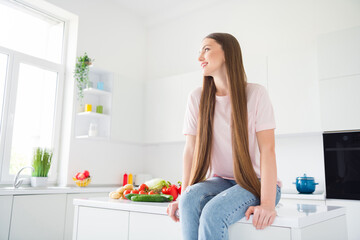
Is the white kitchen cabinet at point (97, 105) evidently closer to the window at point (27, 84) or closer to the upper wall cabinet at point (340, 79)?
the window at point (27, 84)

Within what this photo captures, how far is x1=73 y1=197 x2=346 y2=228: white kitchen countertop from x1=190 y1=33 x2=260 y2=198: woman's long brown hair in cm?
17

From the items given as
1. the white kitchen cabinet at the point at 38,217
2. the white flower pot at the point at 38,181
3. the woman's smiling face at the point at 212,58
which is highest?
the woman's smiling face at the point at 212,58

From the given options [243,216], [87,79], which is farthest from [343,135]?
[87,79]

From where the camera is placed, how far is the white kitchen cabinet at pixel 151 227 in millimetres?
1324

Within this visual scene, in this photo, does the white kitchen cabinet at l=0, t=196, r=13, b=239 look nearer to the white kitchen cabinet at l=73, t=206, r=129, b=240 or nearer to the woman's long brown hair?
the white kitchen cabinet at l=73, t=206, r=129, b=240

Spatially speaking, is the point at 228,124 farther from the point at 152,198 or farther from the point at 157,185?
the point at 157,185

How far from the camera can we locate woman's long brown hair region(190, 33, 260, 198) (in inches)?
49.8

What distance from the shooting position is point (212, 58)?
58.7 inches

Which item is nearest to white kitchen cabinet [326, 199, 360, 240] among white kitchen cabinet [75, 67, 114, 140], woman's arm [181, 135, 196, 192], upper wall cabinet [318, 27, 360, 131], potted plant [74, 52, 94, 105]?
upper wall cabinet [318, 27, 360, 131]

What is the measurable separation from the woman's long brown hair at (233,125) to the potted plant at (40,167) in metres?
2.16

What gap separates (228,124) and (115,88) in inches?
101

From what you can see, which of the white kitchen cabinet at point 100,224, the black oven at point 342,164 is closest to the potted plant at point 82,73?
the white kitchen cabinet at point 100,224

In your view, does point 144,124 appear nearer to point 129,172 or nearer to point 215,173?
point 129,172

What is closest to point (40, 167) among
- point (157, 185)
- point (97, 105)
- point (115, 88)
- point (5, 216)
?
point (5, 216)
